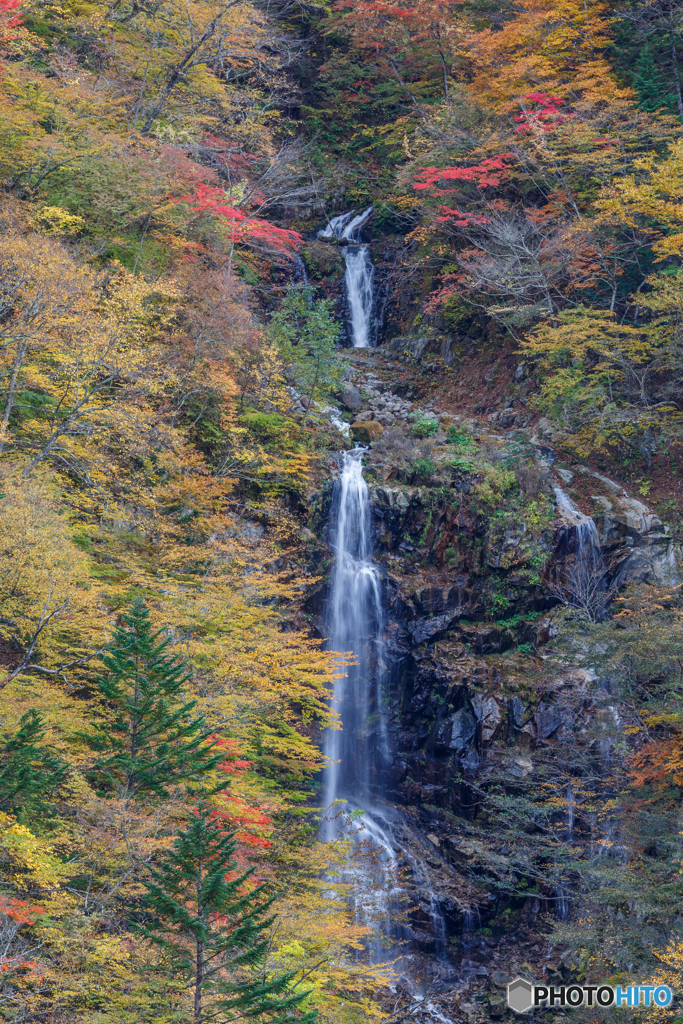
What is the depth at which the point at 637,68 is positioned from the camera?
79.1 feet

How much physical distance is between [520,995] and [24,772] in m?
11.1

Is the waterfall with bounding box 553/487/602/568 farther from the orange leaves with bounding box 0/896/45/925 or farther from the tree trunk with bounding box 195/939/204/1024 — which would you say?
the orange leaves with bounding box 0/896/45/925

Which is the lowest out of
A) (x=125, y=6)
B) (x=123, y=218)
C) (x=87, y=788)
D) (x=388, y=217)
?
(x=87, y=788)

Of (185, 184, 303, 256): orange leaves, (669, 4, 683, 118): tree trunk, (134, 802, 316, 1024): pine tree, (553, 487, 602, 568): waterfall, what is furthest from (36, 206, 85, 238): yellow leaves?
(669, 4, 683, 118): tree trunk

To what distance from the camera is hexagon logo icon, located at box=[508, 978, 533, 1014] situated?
1431cm

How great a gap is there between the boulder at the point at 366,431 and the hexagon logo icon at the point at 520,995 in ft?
47.3

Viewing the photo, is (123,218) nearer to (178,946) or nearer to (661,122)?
(661,122)

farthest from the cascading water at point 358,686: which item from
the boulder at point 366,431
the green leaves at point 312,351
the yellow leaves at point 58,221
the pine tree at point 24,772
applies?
the pine tree at point 24,772

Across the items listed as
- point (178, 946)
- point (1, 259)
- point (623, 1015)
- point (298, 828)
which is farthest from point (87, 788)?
point (1, 259)

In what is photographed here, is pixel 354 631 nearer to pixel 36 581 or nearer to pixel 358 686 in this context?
pixel 358 686

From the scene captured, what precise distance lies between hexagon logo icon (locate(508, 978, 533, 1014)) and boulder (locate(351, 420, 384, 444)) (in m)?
14.4

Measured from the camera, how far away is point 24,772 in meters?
8.64

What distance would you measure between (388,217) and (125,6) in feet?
39.9

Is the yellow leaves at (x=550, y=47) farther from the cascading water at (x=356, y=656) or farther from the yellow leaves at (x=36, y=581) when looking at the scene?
the yellow leaves at (x=36, y=581)
